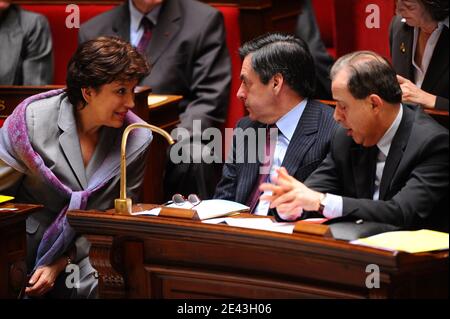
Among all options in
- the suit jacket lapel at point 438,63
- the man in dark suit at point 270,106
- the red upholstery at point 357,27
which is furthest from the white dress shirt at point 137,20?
the suit jacket lapel at point 438,63

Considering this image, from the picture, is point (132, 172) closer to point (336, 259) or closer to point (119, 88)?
point (119, 88)

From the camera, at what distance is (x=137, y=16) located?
4.84 metres

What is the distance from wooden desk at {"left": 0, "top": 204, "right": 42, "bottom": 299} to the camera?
3.25m

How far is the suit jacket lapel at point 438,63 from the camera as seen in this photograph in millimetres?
3240

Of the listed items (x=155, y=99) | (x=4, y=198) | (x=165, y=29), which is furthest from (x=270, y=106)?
(x=165, y=29)

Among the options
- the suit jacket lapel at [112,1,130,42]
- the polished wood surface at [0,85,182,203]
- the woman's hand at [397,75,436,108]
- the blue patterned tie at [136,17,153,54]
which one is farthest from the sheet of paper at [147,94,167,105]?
the woman's hand at [397,75,436,108]

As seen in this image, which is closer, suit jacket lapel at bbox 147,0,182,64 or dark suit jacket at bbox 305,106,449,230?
dark suit jacket at bbox 305,106,449,230

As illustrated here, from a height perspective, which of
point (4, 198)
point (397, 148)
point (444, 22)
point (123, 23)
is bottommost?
point (4, 198)

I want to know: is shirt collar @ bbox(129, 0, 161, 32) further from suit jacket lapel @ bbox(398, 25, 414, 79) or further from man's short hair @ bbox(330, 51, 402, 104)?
man's short hair @ bbox(330, 51, 402, 104)

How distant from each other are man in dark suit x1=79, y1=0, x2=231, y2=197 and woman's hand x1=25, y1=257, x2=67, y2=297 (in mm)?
1279

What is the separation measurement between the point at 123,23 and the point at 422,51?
6.35 feet

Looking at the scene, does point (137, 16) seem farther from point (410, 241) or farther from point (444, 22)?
point (410, 241)

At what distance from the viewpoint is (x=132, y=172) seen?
361cm

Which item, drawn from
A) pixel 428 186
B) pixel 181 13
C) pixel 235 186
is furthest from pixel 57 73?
pixel 428 186
